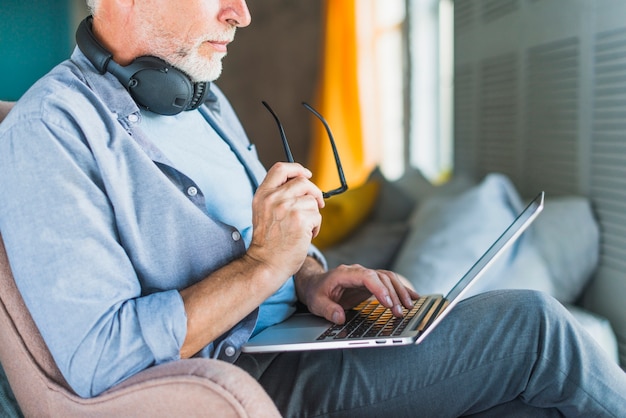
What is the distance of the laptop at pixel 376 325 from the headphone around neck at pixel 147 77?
404 millimetres

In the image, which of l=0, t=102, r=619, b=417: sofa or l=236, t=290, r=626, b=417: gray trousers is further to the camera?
l=236, t=290, r=626, b=417: gray trousers

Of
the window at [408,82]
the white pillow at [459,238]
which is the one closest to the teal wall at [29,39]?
the window at [408,82]

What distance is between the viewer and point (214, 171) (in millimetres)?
1252

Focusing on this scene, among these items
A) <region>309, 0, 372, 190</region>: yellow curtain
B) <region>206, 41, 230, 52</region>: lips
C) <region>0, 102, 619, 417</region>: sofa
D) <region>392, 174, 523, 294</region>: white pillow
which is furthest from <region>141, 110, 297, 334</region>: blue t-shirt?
<region>309, 0, 372, 190</region>: yellow curtain

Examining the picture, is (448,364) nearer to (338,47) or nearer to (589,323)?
(589,323)

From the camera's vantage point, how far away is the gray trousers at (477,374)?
3.50ft

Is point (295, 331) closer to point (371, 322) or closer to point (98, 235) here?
point (371, 322)

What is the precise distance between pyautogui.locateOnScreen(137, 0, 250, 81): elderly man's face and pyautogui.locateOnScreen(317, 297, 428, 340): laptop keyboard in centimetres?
47

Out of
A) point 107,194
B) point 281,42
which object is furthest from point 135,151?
point 281,42

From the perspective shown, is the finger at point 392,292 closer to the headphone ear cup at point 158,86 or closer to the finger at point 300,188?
the finger at point 300,188

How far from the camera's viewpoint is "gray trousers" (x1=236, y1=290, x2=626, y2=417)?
1067 mm

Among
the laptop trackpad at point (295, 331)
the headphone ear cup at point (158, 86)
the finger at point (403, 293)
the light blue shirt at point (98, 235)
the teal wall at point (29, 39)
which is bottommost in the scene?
the laptop trackpad at point (295, 331)

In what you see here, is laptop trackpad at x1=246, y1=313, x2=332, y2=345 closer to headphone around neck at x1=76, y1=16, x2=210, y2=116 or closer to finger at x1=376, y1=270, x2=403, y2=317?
Result: finger at x1=376, y1=270, x2=403, y2=317

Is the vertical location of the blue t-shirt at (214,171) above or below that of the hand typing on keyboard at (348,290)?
above
